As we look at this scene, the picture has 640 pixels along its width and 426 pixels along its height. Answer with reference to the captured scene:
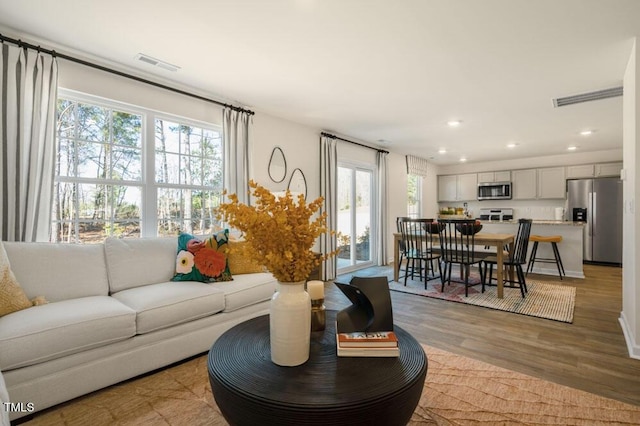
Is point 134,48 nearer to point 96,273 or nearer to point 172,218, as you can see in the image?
point 172,218

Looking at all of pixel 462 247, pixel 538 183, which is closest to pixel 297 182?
pixel 462 247

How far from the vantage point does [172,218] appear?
3.40m

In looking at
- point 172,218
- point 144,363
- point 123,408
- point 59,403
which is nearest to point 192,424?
point 123,408

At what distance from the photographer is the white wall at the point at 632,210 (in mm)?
2391

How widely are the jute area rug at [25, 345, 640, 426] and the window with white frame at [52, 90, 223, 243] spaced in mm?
1581

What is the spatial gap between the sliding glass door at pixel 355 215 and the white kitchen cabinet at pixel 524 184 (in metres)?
3.90

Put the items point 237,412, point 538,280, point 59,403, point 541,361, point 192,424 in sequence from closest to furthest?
point 237,412, point 192,424, point 59,403, point 541,361, point 538,280

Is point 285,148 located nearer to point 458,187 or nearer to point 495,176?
point 458,187

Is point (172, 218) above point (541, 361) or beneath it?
above

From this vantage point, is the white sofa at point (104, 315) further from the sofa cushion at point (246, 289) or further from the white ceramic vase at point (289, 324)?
the white ceramic vase at point (289, 324)

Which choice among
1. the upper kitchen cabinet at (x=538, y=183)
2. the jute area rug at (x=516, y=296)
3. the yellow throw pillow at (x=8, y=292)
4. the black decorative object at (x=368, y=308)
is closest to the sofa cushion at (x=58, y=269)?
the yellow throw pillow at (x=8, y=292)

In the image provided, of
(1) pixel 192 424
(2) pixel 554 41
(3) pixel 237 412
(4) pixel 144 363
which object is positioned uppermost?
(2) pixel 554 41

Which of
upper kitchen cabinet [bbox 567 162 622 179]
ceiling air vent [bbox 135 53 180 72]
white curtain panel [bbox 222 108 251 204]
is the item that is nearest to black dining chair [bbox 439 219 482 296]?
white curtain panel [bbox 222 108 251 204]

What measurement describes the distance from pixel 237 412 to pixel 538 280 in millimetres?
5312
